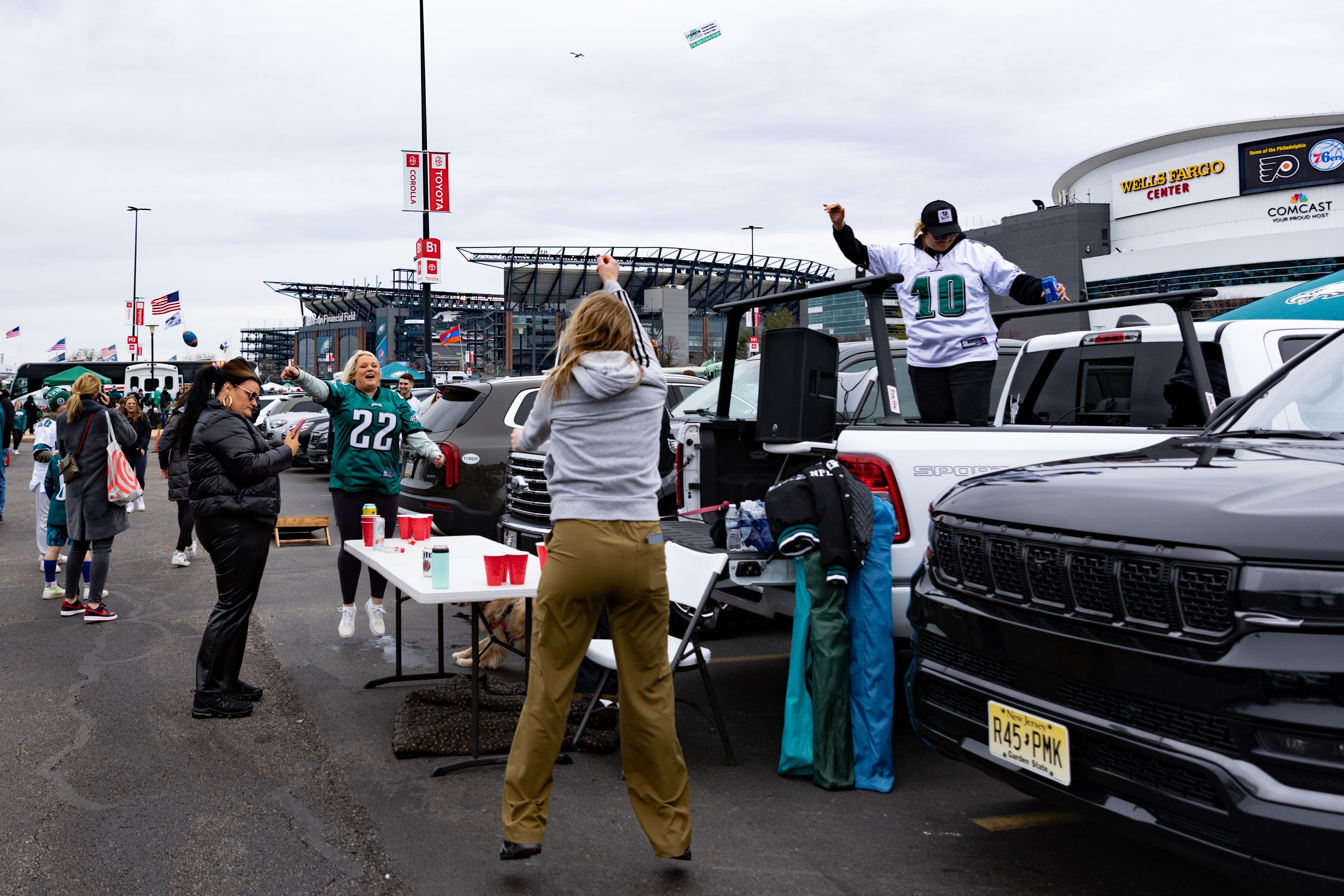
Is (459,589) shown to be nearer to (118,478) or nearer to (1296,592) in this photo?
(1296,592)

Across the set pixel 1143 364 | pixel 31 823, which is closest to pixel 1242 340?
pixel 1143 364

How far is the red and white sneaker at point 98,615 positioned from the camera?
761 centimetres

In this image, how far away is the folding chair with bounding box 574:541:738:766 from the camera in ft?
14.8

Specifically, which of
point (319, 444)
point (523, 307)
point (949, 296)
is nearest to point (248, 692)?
point (949, 296)

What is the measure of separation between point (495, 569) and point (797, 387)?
5.30 ft

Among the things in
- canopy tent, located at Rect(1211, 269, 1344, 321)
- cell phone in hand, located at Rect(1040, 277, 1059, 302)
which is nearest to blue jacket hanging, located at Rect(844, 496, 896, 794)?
cell phone in hand, located at Rect(1040, 277, 1059, 302)

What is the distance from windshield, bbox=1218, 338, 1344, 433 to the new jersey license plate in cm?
152

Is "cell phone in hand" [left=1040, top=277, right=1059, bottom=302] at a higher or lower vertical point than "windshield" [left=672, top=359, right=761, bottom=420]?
higher

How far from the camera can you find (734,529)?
15.7 feet

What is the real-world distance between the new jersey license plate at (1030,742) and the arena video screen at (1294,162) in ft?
237

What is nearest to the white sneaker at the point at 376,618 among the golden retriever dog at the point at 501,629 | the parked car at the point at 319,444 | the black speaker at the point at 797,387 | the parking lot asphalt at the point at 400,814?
the parking lot asphalt at the point at 400,814

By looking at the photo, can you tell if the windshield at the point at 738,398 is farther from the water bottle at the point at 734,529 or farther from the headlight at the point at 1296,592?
the headlight at the point at 1296,592

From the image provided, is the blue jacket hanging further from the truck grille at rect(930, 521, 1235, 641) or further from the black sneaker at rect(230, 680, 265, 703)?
the black sneaker at rect(230, 680, 265, 703)

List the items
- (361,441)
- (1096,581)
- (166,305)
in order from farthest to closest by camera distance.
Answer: (166,305) → (361,441) → (1096,581)
